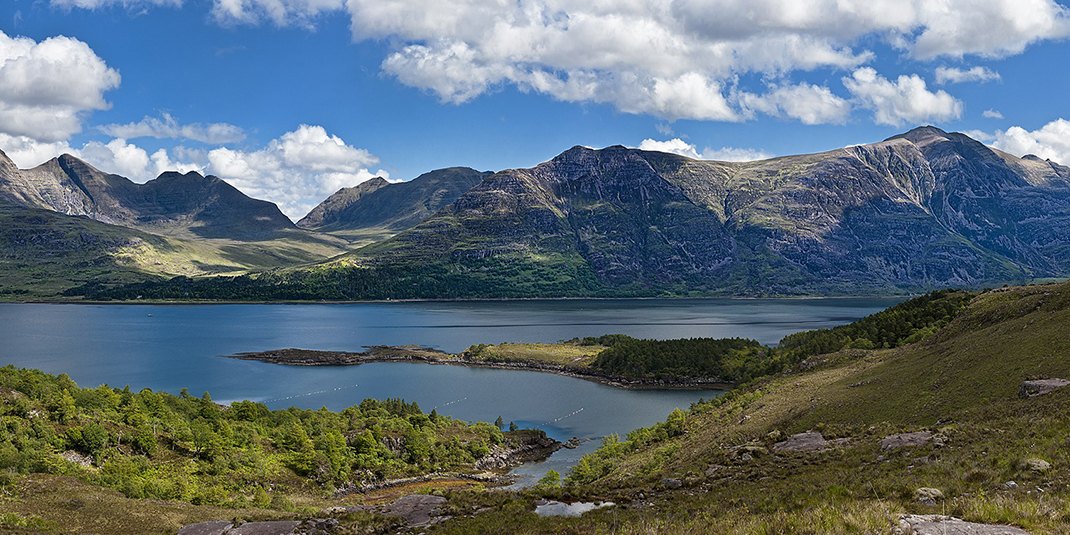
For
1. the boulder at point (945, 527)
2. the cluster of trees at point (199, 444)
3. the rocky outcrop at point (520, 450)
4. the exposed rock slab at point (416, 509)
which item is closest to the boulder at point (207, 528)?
the exposed rock slab at point (416, 509)

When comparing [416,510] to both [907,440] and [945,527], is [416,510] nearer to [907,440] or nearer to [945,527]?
[945,527]

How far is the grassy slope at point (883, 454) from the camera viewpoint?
70.6 ft

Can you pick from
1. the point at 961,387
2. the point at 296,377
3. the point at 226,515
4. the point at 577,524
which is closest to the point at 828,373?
the point at 961,387

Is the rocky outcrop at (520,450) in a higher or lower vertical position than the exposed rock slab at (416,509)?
lower

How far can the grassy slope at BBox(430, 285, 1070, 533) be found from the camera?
2152 centimetres

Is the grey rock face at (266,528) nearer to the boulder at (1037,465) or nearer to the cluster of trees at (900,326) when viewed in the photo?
the boulder at (1037,465)

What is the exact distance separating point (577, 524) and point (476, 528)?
457 centimetres

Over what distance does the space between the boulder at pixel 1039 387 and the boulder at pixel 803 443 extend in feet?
38.7

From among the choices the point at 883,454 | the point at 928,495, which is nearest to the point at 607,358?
the point at 883,454

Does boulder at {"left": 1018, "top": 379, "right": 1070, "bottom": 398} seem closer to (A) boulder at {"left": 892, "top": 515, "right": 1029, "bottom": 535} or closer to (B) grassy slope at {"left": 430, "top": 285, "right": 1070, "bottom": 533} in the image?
(B) grassy slope at {"left": 430, "top": 285, "right": 1070, "bottom": 533}

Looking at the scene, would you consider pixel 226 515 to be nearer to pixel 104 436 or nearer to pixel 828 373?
pixel 104 436

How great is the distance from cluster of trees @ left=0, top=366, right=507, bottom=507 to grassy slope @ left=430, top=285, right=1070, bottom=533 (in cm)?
2389

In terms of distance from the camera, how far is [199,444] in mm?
59062

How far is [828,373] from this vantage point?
78875mm
